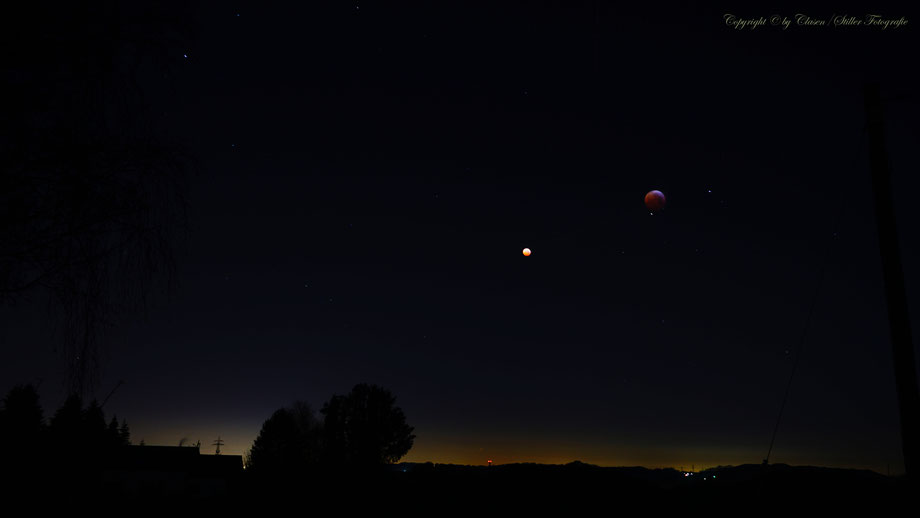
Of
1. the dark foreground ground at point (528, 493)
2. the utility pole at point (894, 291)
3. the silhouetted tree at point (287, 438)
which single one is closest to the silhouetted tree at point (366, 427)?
the silhouetted tree at point (287, 438)

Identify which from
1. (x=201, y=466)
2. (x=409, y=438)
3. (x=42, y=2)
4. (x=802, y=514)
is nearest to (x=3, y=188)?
(x=42, y=2)

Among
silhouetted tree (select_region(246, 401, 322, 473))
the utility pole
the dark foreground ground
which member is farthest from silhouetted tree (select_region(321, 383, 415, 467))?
the utility pole

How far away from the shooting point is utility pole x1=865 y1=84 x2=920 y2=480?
7.59 m

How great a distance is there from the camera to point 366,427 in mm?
64812

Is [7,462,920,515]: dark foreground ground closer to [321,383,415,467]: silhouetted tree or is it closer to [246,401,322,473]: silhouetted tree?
[321,383,415,467]: silhouetted tree

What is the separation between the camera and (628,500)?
12.5m

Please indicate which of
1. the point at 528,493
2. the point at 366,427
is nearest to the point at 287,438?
the point at 366,427

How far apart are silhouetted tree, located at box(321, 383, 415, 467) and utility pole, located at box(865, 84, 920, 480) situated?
201ft

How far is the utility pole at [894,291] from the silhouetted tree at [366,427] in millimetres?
61347

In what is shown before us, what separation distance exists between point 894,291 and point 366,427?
61.9 meters

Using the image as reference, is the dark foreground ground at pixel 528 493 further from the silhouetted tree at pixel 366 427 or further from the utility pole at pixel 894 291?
the silhouetted tree at pixel 366 427

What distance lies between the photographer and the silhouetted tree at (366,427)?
64.4 metres

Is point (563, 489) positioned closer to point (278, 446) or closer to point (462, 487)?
point (462, 487)

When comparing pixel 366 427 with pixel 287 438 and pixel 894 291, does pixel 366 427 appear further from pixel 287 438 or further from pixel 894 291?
pixel 894 291
